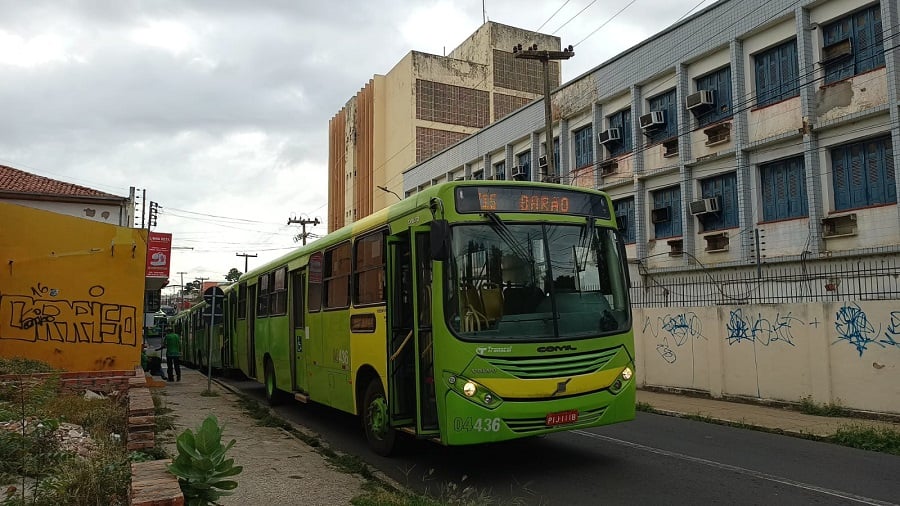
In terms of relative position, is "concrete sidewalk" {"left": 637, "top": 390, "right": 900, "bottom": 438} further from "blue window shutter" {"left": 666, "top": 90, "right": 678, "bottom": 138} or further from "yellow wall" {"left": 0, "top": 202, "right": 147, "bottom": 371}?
"yellow wall" {"left": 0, "top": 202, "right": 147, "bottom": 371}

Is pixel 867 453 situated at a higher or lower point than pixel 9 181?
lower

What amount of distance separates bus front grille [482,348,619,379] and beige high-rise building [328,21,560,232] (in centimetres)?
3841

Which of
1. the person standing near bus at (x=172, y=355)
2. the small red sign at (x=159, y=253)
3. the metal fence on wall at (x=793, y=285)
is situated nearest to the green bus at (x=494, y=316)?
the metal fence on wall at (x=793, y=285)

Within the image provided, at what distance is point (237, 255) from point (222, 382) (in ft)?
176

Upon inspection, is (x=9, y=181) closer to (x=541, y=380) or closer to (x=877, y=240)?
(x=541, y=380)

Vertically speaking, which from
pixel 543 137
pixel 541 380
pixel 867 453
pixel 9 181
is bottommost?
pixel 867 453

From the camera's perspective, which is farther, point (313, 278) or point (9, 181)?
point (9, 181)

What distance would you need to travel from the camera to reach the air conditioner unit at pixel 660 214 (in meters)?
22.0

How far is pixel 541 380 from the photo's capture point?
6793 mm

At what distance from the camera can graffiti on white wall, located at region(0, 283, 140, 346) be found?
1383cm

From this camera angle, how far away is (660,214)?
22.3 metres

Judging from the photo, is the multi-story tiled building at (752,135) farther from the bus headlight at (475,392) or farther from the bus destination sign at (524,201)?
the bus headlight at (475,392)

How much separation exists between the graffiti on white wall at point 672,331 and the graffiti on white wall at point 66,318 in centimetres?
1196

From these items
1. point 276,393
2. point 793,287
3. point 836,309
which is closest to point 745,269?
point 793,287
